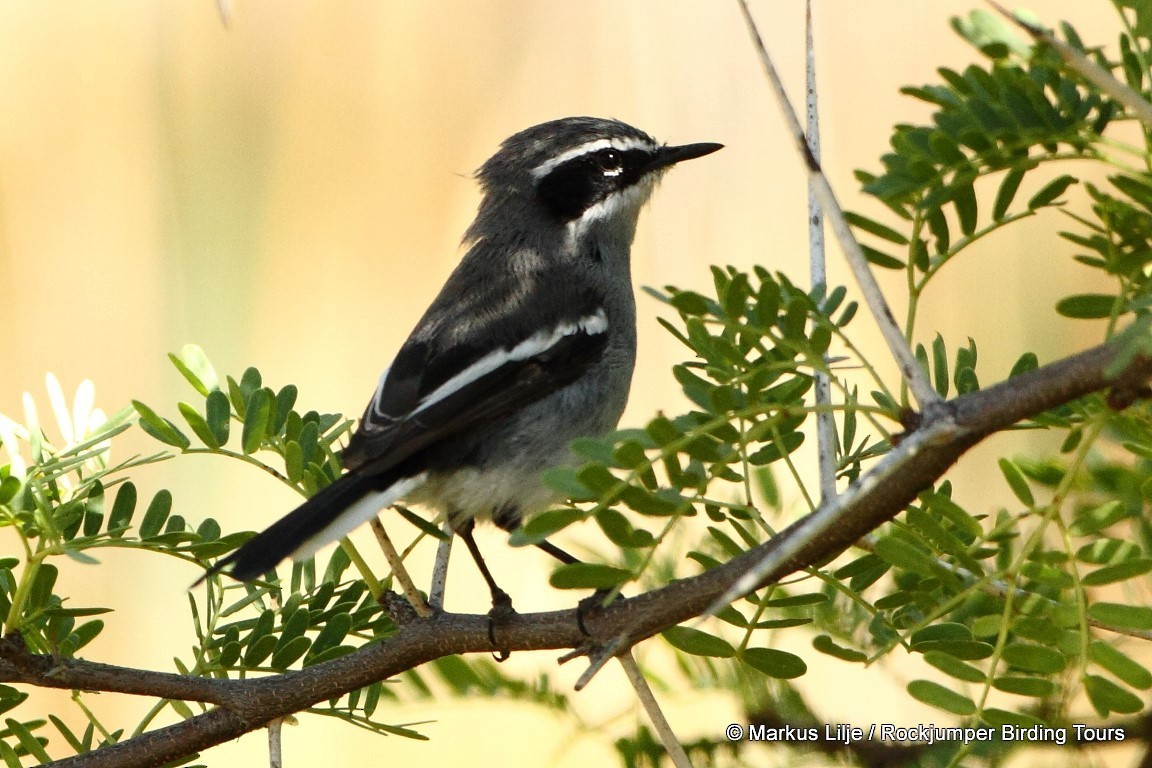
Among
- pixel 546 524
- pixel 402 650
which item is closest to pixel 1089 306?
pixel 546 524

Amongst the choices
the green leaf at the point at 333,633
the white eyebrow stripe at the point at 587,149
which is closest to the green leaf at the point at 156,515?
the green leaf at the point at 333,633

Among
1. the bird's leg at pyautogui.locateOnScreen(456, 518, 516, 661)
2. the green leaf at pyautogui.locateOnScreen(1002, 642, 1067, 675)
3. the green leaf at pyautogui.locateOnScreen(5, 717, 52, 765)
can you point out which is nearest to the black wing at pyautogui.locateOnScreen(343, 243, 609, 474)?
the bird's leg at pyautogui.locateOnScreen(456, 518, 516, 661)

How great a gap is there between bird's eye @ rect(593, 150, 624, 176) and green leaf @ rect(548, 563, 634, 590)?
244cm

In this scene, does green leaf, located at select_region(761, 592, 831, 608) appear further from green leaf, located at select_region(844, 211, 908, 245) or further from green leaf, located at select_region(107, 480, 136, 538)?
green leaf, located at select_region(107, 480, 136, 538)

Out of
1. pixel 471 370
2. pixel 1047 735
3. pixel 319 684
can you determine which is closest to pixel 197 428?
pixel 319 684

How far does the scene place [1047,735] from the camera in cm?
129

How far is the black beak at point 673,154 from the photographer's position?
360cm

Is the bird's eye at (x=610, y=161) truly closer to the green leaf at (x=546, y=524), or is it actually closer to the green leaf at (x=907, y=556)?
the green leaf at (x=546, y=524)

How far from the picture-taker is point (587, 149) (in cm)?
371

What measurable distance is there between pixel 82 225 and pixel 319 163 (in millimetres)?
990

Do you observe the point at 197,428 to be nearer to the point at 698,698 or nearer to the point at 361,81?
the point at 698,698

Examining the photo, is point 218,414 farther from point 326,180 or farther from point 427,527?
point 326,180

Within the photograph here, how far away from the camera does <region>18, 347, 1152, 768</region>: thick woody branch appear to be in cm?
129

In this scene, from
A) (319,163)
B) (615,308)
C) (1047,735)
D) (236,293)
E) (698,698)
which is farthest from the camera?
(319,163)
